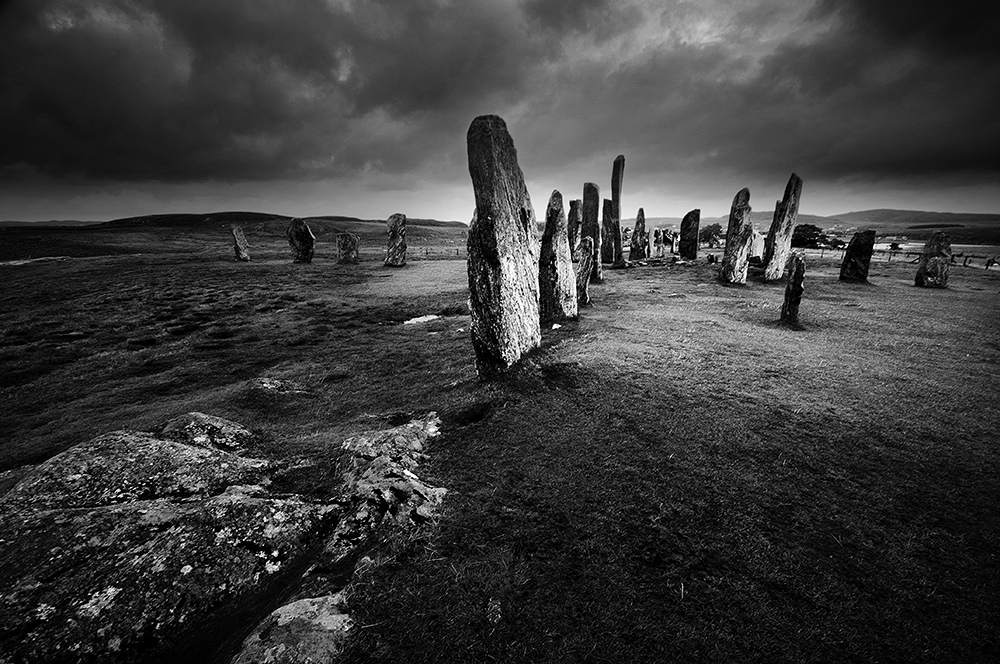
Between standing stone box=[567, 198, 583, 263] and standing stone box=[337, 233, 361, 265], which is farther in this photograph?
standing stone box=[337, 233, 361, 265]

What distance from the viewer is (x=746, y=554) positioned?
4.15 metres

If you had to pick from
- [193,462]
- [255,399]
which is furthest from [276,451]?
[255,399]

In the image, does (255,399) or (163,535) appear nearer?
(163,535)

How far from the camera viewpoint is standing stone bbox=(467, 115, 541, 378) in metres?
8.66

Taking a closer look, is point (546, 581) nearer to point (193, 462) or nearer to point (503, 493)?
point (503, 493)

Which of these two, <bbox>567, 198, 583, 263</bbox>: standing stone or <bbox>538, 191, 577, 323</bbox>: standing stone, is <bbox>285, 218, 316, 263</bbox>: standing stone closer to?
<bbox>567, 198, 583, 263</bbox>: standing stone

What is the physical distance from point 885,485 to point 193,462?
29.3ft

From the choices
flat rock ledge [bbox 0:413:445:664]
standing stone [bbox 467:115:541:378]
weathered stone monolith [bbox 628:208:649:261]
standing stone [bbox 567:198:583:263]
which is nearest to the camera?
flat rock ledge [bbox 0:413:445:664]

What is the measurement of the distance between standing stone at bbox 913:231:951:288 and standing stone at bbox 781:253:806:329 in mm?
13837

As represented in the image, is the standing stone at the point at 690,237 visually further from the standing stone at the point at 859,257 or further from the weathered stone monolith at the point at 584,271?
the weathered stone monolith at the point at 584,271

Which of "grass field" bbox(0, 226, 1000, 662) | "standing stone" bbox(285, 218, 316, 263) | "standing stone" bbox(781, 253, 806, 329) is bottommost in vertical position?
"grass field" bbox(0, 226, 1000, 662)

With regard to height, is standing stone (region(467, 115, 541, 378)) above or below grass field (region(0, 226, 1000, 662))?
above

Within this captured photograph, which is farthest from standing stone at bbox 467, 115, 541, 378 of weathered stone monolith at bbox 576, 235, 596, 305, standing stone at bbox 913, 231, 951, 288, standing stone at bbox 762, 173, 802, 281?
standing stone at bbox 913, 231, 951, 288

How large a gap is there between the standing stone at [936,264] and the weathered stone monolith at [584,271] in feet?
58.0
